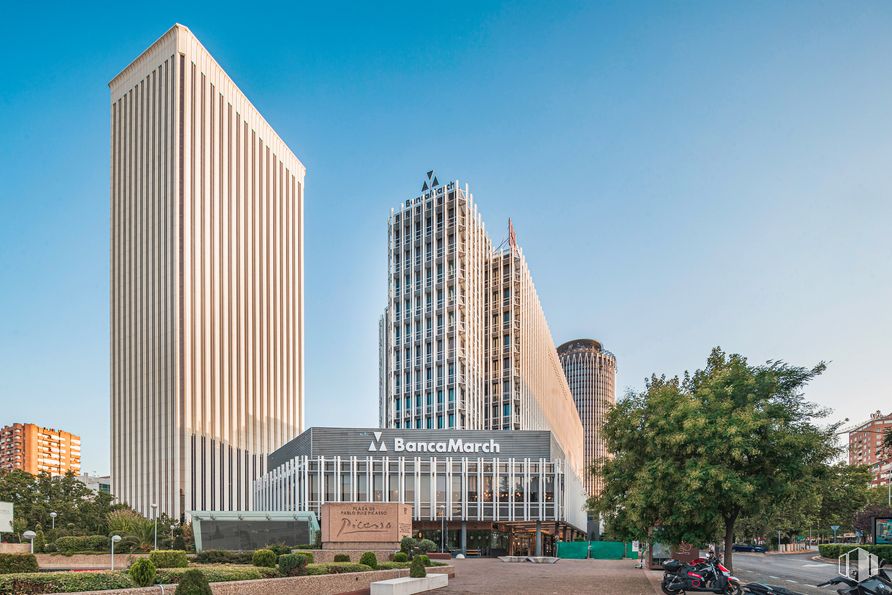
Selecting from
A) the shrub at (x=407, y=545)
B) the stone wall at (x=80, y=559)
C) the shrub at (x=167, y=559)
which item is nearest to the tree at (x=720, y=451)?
the shrub at (x=407, y=545)

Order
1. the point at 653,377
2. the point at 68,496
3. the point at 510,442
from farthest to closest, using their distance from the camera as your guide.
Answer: the point at 68,496, the point at 510,442, the point at 653,377

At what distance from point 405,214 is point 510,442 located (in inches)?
1741

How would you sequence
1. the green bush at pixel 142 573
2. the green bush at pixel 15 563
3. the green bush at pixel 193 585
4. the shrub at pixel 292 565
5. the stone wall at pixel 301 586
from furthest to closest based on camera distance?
the shrub at pixel 292 565 → the stone wall at pixel 301 586 → the green bush at pixel 15 563 → the green bush at pixel 142 573 → the green bush at pixel 193 585

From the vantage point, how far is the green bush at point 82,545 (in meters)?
54.4

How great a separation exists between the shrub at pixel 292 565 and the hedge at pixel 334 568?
65 centimetres

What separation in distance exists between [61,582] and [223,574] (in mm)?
5771

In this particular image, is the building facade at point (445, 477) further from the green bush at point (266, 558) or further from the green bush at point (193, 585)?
the green bush at point (193, 585)

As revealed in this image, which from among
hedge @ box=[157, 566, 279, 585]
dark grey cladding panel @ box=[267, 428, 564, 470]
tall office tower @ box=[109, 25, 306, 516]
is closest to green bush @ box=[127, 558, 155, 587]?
hedge @ box=[157, 566, 279, 585]

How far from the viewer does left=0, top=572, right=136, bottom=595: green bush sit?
19.1 meters

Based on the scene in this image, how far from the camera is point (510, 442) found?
74062 mm

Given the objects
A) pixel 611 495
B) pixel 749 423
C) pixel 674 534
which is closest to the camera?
pixel 749 423

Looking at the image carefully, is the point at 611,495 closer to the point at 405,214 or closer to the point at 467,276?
the point at 467,276

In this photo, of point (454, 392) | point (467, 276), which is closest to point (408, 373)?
point (454, 392)

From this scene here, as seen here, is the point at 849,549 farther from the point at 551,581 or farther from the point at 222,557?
the point at 222,557
